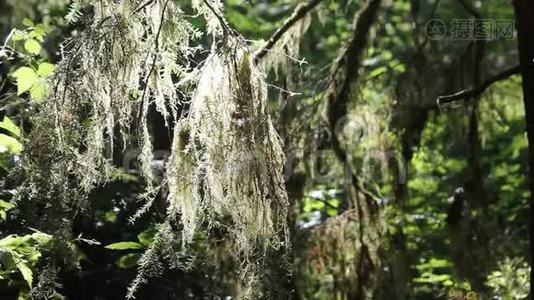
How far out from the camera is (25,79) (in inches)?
96.9

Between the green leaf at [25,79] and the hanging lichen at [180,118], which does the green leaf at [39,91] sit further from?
the green leaf at [25,79]

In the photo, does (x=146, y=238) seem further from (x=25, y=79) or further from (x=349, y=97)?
(x=349, y=97)

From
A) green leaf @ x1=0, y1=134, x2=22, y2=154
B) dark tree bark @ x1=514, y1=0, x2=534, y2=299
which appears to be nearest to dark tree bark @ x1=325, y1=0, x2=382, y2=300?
dark tree bark @ x1=514, y1=0, x2=534, y2=299

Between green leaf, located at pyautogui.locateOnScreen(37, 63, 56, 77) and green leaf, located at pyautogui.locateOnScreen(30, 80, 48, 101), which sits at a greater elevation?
green leaf, located at pyautogui.locateOnScreen(37, 63, 56, 77)

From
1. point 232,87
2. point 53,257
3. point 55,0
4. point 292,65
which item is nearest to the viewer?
point 232,87

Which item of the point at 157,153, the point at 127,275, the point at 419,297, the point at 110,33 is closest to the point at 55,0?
the point at 157,153

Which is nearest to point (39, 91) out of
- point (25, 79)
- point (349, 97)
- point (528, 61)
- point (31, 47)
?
point (25, 79)

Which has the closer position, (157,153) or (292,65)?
(157,153)

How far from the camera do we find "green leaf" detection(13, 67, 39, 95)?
243cm

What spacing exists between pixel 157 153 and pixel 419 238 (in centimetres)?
299

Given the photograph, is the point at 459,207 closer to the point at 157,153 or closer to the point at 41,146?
the point at 157,153

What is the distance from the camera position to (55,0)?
4113mm

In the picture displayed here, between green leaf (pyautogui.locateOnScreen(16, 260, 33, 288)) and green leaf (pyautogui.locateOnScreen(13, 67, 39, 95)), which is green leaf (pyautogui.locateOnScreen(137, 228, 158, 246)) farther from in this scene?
green leaf (pyautogui.locateOnScreen(13, 67, 39, 95))

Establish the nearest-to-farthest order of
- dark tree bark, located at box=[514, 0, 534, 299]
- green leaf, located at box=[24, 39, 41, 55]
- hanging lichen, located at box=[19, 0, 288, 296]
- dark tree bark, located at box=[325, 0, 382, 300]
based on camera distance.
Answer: hanging lichen, located at box=[19, 0, 288, 296] → green leaf, located at box=[24, 39, 41, 55] → dark tree bark, located at box=[514, 0, 534, 299] → dark tree bark, located at box=[325, 0, 382, 300]
